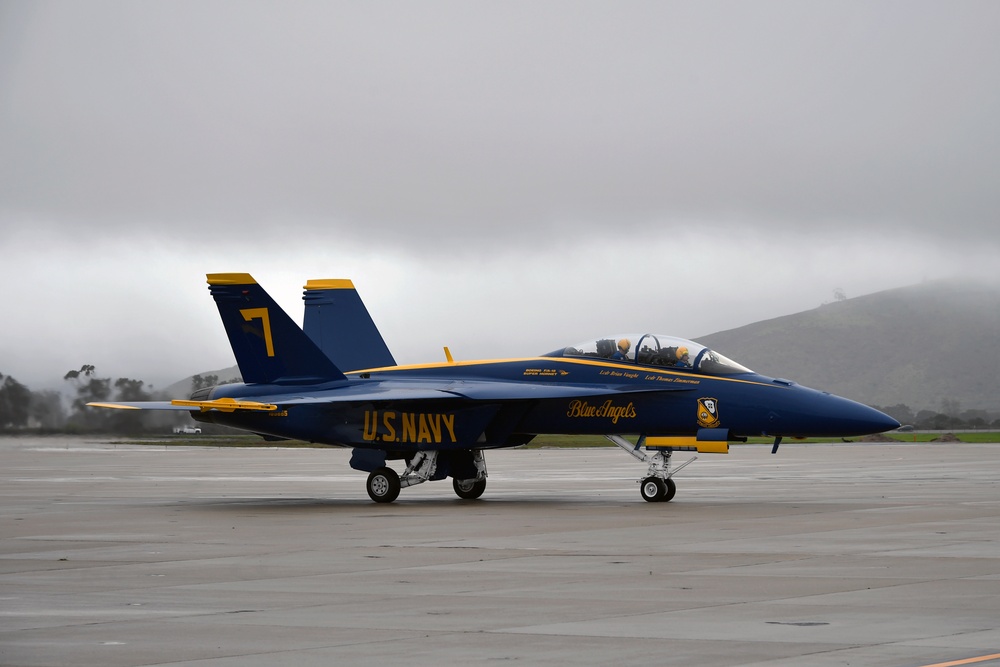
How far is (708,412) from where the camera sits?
20328 millimetres

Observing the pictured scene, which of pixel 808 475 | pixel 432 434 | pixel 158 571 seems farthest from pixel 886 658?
pixel 808 475

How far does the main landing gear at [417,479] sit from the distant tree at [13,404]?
21.5 meters

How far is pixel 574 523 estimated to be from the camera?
54.5 feet

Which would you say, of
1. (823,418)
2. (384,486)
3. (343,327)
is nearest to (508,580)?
(823,418)

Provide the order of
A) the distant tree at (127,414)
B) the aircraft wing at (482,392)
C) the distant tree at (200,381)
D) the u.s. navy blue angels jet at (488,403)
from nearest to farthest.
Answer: the u.s. navy blue angels jet at (488,403) < the aircraft wing at (482,392) < the distant tree at (127,414) < the distant tree at (200,381)

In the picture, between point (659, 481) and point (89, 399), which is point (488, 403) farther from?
point (89, 399)

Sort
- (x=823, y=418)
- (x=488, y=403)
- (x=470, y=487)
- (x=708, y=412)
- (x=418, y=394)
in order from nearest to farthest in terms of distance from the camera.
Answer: (x=823, y=418)
(x=708, y=412)
(x=418, y=394)
(x=488, y=403)
(x=470, y=487)

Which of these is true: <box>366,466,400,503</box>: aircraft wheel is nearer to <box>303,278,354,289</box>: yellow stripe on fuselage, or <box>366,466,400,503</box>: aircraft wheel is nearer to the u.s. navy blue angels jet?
the u.s. navy blue angels jet

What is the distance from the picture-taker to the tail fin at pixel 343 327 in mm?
26500

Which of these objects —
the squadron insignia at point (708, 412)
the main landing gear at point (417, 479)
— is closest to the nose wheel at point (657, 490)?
the squadron insignia at point (708, 412)

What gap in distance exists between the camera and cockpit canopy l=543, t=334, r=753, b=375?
20.7 metres

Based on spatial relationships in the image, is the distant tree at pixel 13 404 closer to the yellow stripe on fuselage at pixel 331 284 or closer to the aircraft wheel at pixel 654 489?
the yellow stripe on fuselage at pixel 331 284

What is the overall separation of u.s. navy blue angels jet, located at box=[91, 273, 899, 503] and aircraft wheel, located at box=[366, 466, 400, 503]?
2 cm

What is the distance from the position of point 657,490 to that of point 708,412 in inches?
59.7
